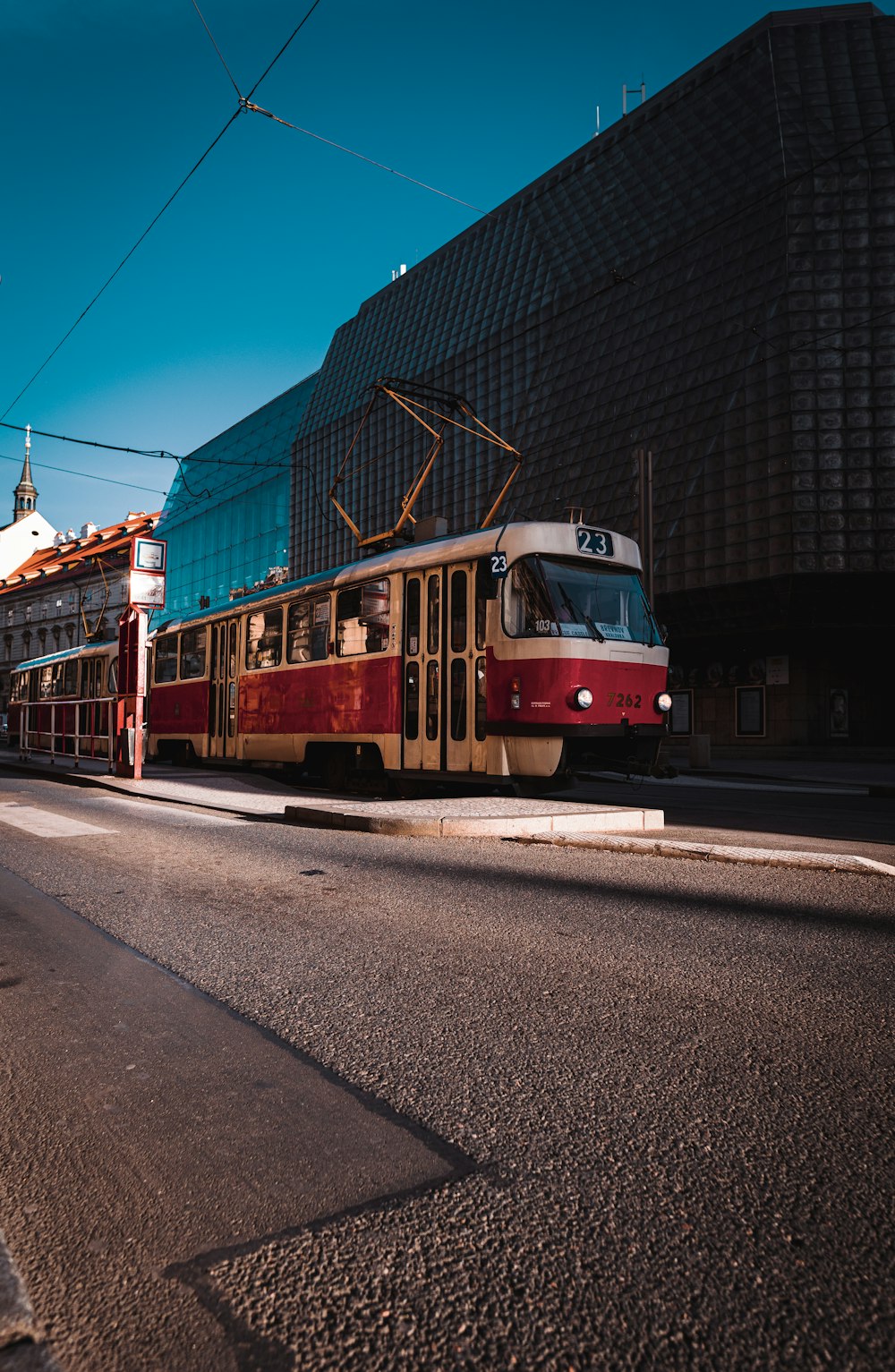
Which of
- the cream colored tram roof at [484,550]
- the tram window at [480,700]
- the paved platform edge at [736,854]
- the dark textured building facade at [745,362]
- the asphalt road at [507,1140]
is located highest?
the dark textured building facade at [745,362]

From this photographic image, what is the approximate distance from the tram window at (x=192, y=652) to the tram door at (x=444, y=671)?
7.02 meters

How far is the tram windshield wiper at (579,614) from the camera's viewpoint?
1006 cm

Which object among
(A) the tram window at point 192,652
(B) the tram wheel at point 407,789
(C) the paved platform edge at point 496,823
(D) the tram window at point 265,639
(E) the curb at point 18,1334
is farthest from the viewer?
(A) the tram window at point 192,652

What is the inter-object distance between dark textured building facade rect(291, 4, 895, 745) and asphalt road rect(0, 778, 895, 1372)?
89.5 ft

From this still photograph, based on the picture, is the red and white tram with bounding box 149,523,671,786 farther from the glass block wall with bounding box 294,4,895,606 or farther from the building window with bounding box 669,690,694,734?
the building window with bounding box 669,690,694,734

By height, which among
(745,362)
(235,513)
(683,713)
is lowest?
(683,713)

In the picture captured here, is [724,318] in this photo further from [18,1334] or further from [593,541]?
[18,1334]

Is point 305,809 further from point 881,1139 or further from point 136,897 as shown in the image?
point 881,1139

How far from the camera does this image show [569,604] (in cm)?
1012

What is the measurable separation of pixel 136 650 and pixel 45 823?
6920 mm

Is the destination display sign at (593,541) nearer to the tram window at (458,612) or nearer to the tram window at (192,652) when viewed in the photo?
the tram window at (458,612)

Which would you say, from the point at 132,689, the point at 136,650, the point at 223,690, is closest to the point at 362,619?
the point at 223,690

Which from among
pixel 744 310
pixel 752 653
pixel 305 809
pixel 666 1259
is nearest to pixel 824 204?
pixel 744 310

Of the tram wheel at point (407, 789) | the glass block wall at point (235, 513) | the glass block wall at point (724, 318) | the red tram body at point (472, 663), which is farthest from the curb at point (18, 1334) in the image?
the glass block wall at point (235, 513)
